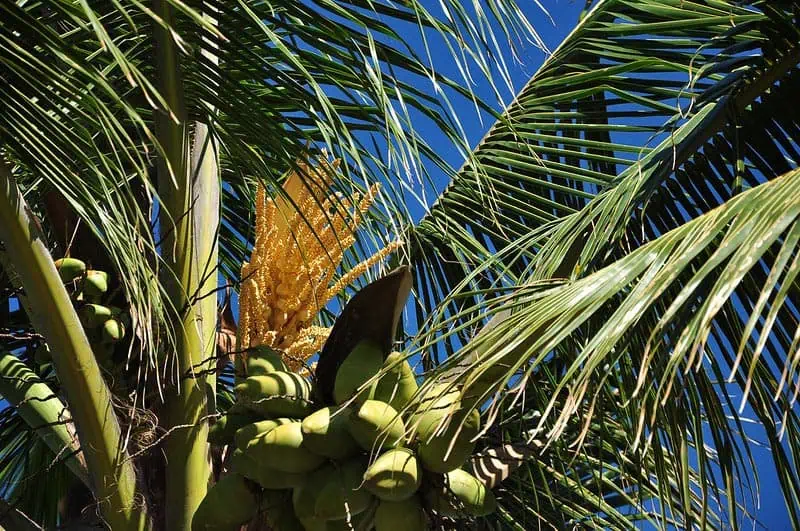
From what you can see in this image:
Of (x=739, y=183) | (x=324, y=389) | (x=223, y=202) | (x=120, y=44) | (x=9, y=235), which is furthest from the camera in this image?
(x=223, y=202)

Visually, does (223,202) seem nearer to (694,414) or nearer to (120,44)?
(120,44)

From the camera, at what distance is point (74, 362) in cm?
171

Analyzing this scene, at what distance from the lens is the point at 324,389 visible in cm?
187

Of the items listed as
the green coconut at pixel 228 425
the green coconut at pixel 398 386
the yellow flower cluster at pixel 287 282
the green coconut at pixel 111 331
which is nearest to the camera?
the green coconut at pixel 398 386

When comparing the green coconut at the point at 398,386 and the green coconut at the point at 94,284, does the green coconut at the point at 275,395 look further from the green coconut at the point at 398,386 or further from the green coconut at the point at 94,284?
the green coconut at the point at 94,284

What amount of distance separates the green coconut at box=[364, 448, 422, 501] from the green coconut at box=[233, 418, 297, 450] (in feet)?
0.67

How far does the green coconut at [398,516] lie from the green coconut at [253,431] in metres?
0.22

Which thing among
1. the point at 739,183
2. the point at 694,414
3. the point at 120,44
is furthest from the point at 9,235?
the point at 739,183

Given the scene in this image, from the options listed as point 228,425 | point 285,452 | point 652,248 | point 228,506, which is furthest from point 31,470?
point 652,248

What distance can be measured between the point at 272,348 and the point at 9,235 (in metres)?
0.58

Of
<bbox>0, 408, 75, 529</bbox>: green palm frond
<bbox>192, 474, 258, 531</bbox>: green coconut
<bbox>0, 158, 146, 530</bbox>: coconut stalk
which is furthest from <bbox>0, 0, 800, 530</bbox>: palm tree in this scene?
<bbox>0, 408, 75, 529</bbox>: green palm frond

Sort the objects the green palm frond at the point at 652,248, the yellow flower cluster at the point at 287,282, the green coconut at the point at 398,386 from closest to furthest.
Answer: the green palm frond at the point at 652,248 < the green coconut at the point at 398,386 < the yellow flower cluster at the point at 287,282

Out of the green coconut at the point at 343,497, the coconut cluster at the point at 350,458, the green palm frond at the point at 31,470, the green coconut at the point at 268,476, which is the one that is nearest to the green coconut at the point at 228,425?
the coconut cluster at the point at 350,458

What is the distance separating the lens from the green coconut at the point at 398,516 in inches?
64.4
